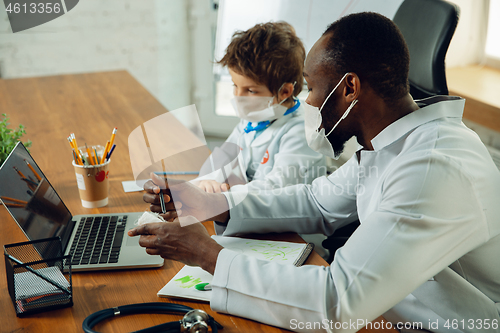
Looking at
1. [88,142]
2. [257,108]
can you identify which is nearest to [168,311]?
[257,108]

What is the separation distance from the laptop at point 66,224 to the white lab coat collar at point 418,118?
0.51 metres

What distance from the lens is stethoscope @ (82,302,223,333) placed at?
652 mm

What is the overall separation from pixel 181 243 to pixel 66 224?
0.32 meters

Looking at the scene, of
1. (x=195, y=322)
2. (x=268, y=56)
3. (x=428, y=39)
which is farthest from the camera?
(x=268, y=56)

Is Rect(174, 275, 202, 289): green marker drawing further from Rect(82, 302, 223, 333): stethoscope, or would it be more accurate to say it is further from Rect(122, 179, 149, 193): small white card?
Rect(122, 179, 149, 193): small white card

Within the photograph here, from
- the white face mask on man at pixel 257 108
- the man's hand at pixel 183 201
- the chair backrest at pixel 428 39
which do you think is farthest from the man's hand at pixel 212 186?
the chair backrest at pixel 428 39

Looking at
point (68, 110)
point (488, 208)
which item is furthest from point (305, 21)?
point (488, 208)

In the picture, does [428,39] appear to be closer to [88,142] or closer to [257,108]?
[257,108]

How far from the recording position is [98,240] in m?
0.93

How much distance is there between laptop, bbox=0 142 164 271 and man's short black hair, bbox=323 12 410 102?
1.77 ft

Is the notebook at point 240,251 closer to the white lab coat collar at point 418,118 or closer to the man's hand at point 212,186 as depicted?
the man's hand at point 212,186

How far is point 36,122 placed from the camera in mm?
1718

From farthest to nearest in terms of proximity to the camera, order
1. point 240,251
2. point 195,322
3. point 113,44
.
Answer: point 113,44
point 240,251
point 195,322

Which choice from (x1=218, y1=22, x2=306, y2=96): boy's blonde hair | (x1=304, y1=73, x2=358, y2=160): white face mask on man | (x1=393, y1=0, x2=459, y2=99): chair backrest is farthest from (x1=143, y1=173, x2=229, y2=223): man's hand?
(x1=393, y1=0, x2=459, y2=99): chair backrest
